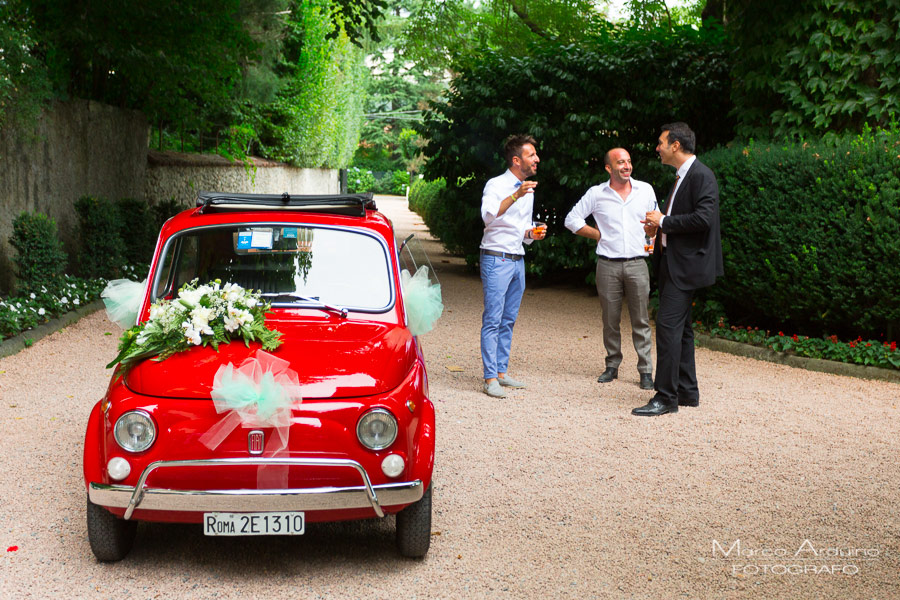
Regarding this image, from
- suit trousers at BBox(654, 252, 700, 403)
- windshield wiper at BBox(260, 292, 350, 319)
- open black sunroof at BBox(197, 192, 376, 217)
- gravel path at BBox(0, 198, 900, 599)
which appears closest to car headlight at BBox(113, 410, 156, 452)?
gravel path at BBox(0, 198, 900, 599)

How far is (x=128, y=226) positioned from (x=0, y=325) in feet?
18.8

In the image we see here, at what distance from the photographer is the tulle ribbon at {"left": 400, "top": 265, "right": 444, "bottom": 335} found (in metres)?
4.95

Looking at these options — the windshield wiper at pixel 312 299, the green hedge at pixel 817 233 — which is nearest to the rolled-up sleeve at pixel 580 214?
the green hedge at pixel 817 233

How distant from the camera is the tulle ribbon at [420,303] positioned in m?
4.95

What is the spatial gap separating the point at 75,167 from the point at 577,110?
8.25m

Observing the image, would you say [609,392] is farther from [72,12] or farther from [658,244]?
[72,12]

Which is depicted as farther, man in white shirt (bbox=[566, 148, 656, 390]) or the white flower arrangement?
man in white shirt (bbox=[566, 148, 656, 390])

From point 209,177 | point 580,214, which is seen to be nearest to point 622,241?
point 580,214

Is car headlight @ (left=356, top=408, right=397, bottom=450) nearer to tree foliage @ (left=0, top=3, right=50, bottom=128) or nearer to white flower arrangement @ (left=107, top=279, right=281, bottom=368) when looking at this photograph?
white flower arrangement @ (left=107, top=279, right=281, bottom=368)

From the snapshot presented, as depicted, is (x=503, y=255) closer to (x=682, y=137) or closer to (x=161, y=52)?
(x=682, y=137)

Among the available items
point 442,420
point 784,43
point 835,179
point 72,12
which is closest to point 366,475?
point 442,420

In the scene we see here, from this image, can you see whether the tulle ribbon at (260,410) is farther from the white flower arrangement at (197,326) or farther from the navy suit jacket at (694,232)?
the navy suit jacket at (694,232)

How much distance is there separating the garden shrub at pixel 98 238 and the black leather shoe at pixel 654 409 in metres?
9.60

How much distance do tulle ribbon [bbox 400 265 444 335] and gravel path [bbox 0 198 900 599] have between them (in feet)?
3.33
